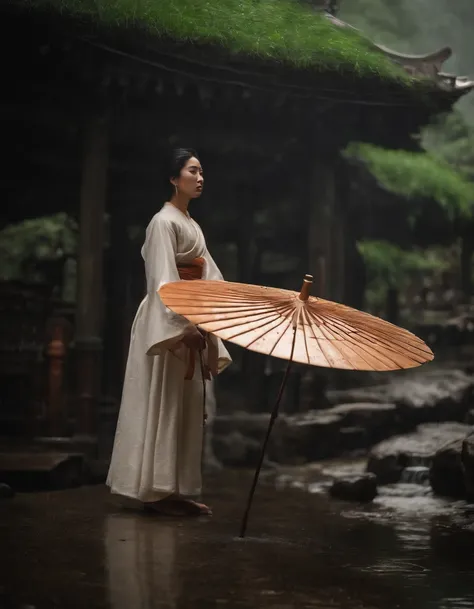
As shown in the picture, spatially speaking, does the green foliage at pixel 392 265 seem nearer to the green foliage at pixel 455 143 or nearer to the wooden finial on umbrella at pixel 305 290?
the green foliage at pixel 455 143

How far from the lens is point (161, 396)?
471 cm

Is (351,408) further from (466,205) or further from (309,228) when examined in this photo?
(466,205)

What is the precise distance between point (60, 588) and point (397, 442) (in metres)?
4.83

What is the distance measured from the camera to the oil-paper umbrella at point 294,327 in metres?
3.69

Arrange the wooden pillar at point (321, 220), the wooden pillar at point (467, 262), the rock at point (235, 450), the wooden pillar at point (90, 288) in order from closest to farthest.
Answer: the wooden pillar at point (90, 288)
the rock at point (235, 450)
the wooden pillar at point (321, 220)
the wooden pillar at point (467, 262)

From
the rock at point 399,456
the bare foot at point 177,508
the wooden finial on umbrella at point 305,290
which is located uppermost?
the wooden finial on umbrella at point 305,290

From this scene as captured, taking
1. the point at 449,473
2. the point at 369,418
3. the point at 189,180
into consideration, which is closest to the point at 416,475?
the point at 449,473

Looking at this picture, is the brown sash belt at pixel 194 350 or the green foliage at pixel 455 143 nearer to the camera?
the brown sash belt at pixel 194 350

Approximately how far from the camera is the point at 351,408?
349 inches

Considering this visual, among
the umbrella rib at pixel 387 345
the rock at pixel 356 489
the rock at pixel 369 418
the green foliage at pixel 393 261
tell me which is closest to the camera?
the umbrella rib at pixel 387 345

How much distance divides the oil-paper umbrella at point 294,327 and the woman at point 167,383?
610mm

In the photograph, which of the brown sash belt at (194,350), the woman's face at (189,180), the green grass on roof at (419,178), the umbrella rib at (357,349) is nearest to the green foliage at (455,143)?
the green grass on roof at (419,178)

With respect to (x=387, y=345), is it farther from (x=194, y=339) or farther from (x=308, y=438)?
(x=308, y=438)

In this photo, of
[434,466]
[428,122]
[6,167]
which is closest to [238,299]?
[434,466]
